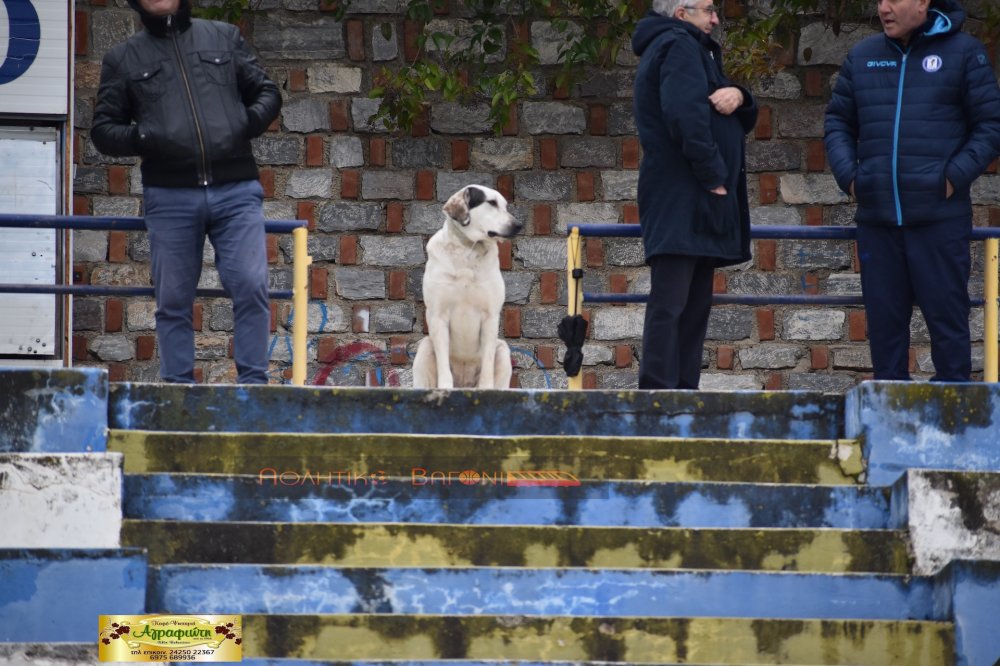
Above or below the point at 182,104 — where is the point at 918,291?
below

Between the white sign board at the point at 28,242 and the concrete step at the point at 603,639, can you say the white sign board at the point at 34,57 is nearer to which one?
the white sign board at the point at 28,242

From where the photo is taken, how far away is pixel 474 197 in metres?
9.06

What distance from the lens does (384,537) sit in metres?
6.38

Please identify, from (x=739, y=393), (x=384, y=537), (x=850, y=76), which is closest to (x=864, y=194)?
(x=850, y=76)

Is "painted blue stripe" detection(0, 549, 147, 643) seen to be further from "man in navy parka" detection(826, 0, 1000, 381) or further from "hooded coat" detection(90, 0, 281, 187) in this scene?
"man in navy parka" detection(826, 0, 1000, 381)

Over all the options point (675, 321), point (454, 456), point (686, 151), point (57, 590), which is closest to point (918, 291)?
point (675, 321)

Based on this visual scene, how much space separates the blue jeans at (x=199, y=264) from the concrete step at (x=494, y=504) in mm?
1280

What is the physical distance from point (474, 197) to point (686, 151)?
1.36 m

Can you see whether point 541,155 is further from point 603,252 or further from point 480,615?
point 480,615

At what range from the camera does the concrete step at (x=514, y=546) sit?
6363 mm

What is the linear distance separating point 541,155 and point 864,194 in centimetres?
384

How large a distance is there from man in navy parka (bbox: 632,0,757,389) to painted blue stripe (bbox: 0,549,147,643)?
8.82ft

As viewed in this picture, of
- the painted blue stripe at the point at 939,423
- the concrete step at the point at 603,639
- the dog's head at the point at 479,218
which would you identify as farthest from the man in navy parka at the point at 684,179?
the concrete step at the point at 603,639

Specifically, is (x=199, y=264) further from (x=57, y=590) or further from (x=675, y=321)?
(x=57, y=590)
